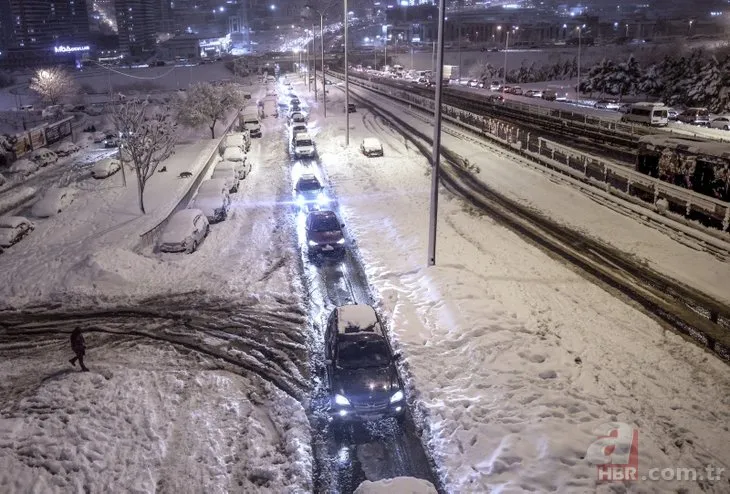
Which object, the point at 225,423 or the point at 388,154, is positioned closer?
the point at 225,423

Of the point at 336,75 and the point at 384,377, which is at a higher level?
the point at 336,75

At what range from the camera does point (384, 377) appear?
1168cm

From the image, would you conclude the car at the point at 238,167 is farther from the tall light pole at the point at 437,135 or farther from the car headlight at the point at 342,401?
the car headlight at the point at 342,401

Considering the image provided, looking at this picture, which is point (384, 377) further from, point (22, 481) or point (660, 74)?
point (660, 74)

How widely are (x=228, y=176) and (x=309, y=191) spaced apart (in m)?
5.17

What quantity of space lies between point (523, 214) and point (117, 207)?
2216 cm

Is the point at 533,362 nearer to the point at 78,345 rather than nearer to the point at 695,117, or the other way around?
the point at 78,345

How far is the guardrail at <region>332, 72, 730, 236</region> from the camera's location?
21.5 metres

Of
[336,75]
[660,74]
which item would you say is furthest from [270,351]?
[336,75]

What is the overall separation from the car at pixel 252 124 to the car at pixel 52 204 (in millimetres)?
22117

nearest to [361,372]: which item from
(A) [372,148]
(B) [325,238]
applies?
(B) [325,238]

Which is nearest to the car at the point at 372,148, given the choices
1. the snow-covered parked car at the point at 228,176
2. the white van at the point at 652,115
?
the snow-covered parked car at the point at 228,176

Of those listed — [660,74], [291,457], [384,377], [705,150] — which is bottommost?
[291,457]

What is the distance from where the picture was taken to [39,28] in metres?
181
